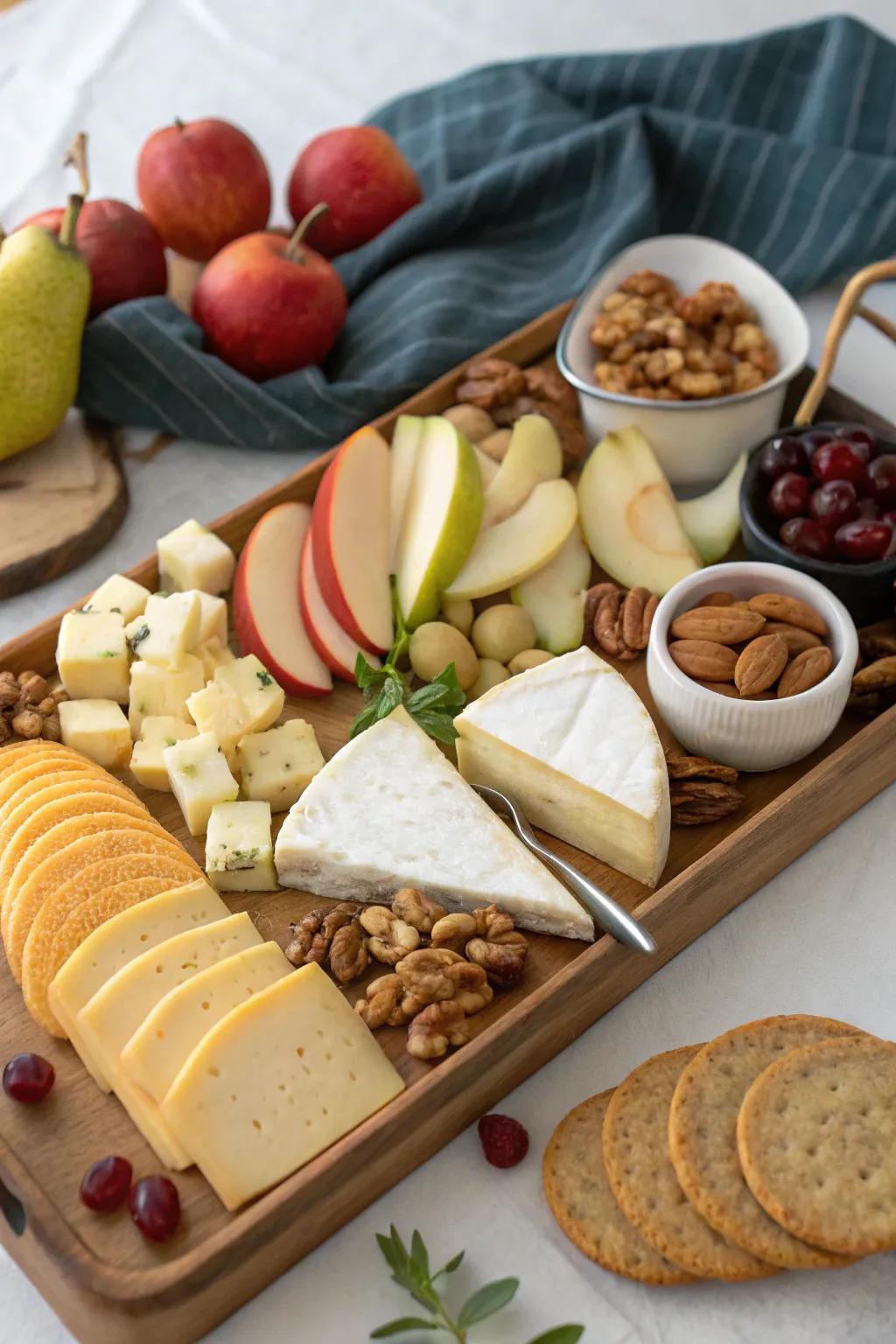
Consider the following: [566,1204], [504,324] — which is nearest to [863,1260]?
[566,1204]

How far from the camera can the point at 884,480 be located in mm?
1974

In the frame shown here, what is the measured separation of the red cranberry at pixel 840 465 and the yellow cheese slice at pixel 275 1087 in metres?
1.06

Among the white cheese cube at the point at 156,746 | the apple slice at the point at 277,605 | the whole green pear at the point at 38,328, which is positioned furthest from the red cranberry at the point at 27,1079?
the whole green pear at the point at 38,328

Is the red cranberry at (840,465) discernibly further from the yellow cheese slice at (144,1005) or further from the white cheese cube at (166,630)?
the yellow cheese slice at (144,1005)

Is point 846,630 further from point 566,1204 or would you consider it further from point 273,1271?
point 273,1271

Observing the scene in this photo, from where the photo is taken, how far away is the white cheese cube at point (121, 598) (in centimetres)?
203

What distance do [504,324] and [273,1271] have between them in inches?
68.3

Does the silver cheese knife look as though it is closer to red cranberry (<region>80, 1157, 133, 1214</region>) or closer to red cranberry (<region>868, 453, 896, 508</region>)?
red cranberry (<region>80, 1157, 133, 1214</region>)

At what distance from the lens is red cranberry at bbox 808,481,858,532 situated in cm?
196

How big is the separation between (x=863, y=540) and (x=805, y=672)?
0.28 m

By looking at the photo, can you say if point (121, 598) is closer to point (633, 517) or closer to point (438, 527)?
point (438, 527)

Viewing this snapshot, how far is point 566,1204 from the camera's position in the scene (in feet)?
4.75

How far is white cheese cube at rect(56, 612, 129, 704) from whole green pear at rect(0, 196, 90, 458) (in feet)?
1.69

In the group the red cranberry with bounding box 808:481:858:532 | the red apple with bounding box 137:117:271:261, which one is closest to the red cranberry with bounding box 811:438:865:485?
the red cranberry with bounding box 808:481:858:532
